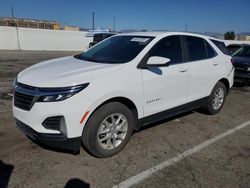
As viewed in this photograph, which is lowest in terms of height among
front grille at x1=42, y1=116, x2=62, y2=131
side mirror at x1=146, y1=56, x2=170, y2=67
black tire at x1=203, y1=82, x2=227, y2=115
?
black tire at x1=203, y1=82, x2=227, y2=115

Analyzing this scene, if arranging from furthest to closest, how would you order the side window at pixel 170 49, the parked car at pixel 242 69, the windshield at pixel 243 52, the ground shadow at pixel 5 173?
the windshield at pixel 243 52 → the parked car at pixel 242 69 → the side window at pixel 170 49 → the ground shadow at pixel 5 173

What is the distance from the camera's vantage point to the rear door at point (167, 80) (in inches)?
147

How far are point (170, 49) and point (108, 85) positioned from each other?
1620 mm

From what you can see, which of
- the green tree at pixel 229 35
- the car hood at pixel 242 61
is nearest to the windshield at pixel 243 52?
the car hood at pixel 242 61

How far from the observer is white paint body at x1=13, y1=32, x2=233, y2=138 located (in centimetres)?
296

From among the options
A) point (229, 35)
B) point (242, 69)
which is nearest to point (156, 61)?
point (242, 69)

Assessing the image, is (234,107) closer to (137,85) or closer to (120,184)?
(137,85)

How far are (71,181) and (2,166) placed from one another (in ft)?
3.30

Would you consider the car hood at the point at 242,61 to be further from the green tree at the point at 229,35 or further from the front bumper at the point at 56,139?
the green tree at the point at 229,35

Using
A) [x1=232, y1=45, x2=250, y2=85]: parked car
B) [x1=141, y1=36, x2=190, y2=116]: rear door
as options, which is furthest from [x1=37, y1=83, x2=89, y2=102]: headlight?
[x1=232, y1=45, x2=250, y2=85]: parked car

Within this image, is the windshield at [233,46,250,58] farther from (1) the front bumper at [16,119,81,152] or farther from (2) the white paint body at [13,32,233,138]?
(1) the front bumper at [16,119,81,152]

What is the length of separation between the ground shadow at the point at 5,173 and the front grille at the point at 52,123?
2.52ft

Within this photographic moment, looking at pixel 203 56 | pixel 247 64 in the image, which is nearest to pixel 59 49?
pixel 247 64

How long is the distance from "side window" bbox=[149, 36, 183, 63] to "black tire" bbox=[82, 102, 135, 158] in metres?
1.09
